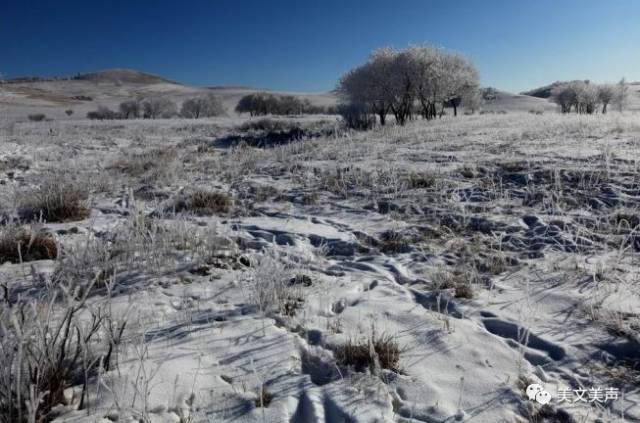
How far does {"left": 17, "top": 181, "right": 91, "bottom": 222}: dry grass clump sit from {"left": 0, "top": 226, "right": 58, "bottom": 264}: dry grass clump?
4.00ft

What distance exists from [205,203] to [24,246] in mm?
2662

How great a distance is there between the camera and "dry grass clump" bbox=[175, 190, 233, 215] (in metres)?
6.37

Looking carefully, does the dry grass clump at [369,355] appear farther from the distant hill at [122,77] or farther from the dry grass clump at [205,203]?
the distant hill at [122,77]

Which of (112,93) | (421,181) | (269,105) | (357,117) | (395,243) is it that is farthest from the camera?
(112,93)

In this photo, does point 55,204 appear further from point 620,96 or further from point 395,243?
point 620,96

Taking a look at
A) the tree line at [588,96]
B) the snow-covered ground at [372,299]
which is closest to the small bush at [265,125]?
the snow-covered ground at [372,299]

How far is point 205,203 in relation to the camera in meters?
6.55

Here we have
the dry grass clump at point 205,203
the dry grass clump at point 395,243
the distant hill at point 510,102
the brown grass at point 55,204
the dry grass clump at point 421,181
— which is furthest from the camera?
the distant hill at point 510,102

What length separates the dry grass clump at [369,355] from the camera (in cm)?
266

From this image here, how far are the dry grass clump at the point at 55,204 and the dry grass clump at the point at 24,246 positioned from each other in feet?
4.00

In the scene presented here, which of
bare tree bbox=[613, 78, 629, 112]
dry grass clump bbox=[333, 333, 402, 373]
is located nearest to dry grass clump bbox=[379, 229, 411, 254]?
dry grass clump bbox=[333, 333, 402, 373]

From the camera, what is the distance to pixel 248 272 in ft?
13.4

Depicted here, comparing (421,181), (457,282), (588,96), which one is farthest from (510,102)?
(457,282)

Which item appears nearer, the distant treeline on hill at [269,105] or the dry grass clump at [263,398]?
the dry grass clump at [263,398]
